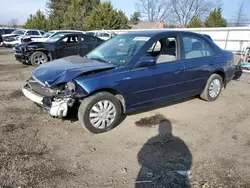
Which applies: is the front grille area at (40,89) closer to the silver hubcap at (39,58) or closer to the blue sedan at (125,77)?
the blue sedan at (125,77)

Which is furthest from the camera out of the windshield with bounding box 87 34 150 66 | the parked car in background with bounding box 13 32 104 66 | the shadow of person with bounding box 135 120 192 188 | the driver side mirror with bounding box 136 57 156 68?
the parked car in background with bounding box 13 32 104 66

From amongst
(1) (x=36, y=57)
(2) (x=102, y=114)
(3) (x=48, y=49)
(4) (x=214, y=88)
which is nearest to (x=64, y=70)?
(2) (x=102, y=114)

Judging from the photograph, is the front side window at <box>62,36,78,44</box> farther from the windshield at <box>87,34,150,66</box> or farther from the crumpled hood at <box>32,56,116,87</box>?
the crumpled hood at <box>32,56,116,87</box>

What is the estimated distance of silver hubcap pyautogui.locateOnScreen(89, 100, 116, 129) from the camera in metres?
3.76

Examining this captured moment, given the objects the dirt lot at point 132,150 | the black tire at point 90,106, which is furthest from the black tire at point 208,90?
the black tire at point 90,106

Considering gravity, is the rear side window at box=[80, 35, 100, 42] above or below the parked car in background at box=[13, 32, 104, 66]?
above

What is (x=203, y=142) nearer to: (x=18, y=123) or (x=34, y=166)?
(x=34, y=166)

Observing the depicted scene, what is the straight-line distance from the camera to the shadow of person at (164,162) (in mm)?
2697

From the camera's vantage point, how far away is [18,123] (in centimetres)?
423

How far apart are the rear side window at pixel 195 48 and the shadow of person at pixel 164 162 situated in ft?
6.03

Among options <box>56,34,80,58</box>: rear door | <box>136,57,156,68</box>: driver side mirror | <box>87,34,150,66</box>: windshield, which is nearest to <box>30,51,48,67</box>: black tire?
<box>56,34,80,58</box>: rear door

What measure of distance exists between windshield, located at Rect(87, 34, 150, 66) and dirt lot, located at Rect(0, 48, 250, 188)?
1206 mm

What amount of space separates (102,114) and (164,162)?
1.31 meters

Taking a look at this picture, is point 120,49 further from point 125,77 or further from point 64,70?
point 64,70
